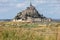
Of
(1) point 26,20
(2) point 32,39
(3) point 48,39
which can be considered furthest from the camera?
(1) point 26,20

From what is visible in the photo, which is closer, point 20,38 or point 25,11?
point 20,38

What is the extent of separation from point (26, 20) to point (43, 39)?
3657 inches

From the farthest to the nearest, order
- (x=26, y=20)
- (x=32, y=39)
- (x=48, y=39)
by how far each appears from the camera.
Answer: (x=26, y=20) < (x=48, y=39) < (x=32, y=39)

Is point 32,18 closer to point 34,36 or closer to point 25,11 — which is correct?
point 25,11

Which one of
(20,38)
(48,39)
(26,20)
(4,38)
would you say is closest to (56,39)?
(48,39)

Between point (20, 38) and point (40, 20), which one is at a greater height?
point (20, 38)

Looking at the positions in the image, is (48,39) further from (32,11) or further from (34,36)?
(32,11)

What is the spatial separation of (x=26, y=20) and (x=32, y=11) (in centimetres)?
511

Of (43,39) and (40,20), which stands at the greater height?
(43,39)

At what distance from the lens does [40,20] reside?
107250 millimetres

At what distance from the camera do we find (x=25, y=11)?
108312mm

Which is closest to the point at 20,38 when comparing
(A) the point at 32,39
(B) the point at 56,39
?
(A) the point at 32,39

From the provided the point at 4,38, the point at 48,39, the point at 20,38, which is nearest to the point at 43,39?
the point at 48,39

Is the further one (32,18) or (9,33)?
(32,18)
